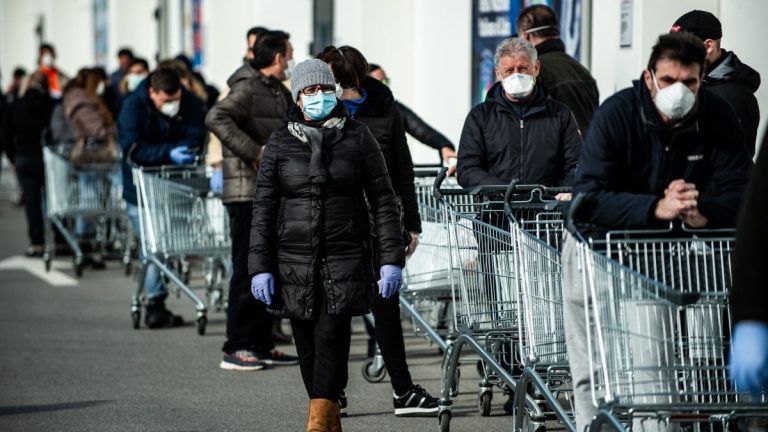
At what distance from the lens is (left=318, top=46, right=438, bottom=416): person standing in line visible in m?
7.58

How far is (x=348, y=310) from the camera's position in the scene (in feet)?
21.1

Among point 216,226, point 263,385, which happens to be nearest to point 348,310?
point 263,385

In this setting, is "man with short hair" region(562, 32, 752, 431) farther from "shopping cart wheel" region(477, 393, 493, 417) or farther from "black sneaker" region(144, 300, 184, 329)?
"black sneaker" region(144, 300, 184, 329)

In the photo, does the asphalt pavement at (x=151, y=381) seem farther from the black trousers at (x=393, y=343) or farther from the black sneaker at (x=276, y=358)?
the black trousers at (x=393, y=343)

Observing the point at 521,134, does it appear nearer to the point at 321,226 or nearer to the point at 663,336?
the point at 321,226

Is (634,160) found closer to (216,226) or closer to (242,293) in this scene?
(242,293)

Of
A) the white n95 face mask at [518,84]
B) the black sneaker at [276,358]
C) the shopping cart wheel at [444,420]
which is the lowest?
the black sneaker at [276,358]

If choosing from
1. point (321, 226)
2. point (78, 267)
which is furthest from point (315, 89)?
point (78, 267)

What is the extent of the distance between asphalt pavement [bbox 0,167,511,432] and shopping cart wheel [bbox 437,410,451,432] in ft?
1.06

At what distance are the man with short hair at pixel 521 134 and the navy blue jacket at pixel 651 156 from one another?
196 cm

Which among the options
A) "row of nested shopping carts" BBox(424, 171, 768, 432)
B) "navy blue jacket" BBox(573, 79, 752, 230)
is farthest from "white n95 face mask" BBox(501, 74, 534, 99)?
"navy blue jacket" BBox(573, 79, 752, 230)

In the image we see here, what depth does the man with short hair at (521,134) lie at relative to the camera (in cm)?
735

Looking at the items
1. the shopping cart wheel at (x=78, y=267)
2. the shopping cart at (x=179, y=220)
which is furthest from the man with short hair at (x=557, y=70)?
the shopping cart wheel at (x=78, y=267)

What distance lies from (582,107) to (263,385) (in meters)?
2.32
